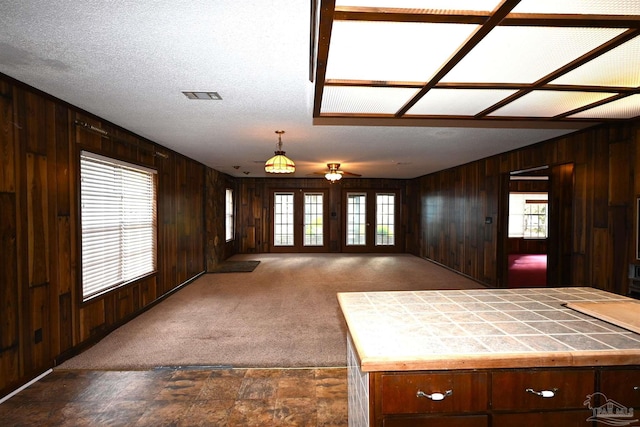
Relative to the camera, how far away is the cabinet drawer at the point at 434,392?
1216 millimetres

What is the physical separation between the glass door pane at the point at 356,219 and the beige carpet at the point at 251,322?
2.83 metres

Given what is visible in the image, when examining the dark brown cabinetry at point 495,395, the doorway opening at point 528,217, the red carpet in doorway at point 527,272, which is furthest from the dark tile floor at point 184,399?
the doorway opening at point 528,217

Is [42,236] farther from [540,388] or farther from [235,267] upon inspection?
[235,267]

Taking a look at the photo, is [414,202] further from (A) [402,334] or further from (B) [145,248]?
(A) [402,334]

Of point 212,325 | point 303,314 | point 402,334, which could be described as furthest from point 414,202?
point 402,334

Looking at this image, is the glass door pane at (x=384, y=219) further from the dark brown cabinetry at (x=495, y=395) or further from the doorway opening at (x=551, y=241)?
the dark brown cabinetry at (x=495, y=395)

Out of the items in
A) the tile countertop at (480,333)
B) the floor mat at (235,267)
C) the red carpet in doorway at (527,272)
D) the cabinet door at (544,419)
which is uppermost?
the tile countertop at (480,333)

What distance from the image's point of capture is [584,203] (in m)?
3.96

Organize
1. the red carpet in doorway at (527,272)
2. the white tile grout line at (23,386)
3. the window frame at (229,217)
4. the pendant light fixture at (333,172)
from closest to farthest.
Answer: the white tile grout line at (23,386)
the red carpet in doorway at (527,272)
the pendant light fixture at (333,172)
the window frame at (229,217)

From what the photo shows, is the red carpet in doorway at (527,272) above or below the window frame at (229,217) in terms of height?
below

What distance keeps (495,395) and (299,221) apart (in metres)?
9.01

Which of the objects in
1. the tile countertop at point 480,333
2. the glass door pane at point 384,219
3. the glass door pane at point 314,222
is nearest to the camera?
the tile countertop at point 480,333

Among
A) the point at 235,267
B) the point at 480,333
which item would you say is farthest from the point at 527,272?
the point at 480,333

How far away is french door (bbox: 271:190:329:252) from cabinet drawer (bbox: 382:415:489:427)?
8.94 m
